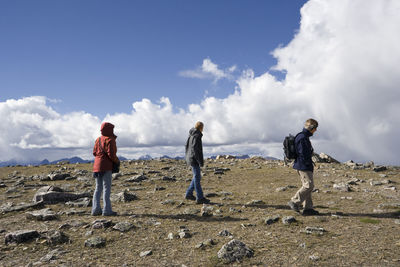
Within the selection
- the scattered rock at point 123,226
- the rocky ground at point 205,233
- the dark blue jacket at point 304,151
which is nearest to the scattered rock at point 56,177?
the rocky ground at point 205,233

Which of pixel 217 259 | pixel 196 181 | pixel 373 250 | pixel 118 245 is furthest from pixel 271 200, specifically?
pixel 118 245

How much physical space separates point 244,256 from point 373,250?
10.6ft

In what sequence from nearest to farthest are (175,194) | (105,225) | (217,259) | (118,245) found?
(217,259)
(118,245)
(105,225)
(175,194)

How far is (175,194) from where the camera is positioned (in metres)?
14.7

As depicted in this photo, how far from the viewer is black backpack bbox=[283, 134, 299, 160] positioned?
31.9ft

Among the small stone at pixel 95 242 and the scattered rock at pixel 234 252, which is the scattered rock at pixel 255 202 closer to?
the scattered rock at pixel 234 252

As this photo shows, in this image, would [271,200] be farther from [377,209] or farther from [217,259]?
[217,259]

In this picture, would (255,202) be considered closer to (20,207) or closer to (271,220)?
(271,220)

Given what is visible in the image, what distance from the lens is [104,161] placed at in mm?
9578

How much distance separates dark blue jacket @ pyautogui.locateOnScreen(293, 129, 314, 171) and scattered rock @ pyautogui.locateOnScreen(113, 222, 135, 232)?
6.51 m

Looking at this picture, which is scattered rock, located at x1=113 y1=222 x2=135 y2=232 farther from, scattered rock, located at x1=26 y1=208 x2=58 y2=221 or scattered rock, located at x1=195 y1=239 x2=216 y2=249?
scattered rock, located at x1=26 y1=208 x2=58 y2=221

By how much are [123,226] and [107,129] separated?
379 centimetres

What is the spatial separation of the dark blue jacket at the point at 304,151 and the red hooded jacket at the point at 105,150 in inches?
278

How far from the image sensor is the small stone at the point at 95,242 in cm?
697
